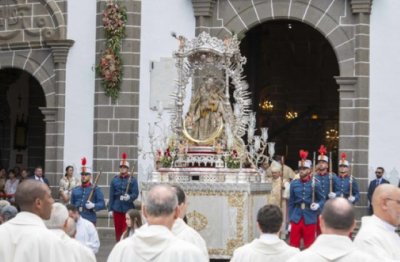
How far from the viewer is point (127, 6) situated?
71.7 feet

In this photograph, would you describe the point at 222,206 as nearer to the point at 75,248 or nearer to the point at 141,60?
the point at 141,60

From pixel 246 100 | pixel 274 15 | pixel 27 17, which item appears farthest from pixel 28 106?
pixel 246 100

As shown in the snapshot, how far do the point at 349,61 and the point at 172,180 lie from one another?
5.94m

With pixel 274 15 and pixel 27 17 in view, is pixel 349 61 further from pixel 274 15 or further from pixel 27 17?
pixel 27 17

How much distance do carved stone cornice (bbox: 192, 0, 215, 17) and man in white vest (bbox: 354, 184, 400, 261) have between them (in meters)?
14.6

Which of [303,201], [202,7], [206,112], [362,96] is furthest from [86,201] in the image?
[362,96]

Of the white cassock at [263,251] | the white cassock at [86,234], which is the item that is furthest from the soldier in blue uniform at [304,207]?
the white cassock at [263,251]

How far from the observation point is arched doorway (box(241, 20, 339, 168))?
29766mm

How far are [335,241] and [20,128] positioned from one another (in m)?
24.0

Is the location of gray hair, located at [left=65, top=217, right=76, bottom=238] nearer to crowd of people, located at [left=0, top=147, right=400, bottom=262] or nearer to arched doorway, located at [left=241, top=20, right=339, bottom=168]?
crowd of people, located at [left=0, top=147, right=400, bottom=262]

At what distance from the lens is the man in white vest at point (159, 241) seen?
6.60m

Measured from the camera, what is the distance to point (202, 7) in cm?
2166

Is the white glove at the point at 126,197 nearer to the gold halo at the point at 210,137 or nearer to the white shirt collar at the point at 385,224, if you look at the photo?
the gold halo at the point at 210,137

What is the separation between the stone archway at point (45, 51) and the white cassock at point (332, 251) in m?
16.7
